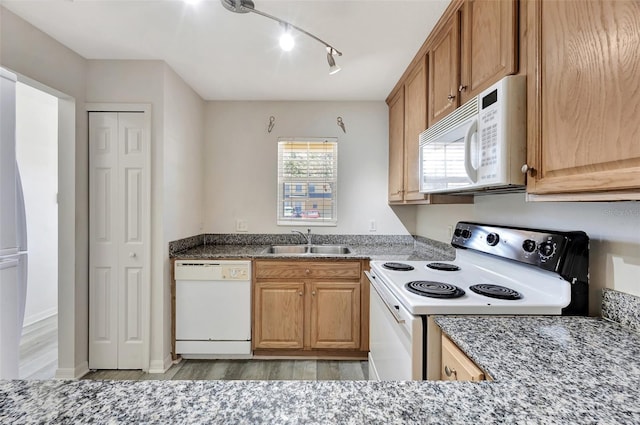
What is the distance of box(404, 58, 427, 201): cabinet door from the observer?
6.54ft

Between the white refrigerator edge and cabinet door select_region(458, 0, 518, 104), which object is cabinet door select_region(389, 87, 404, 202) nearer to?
cabinet door select_region(458, 0, 518, 104)

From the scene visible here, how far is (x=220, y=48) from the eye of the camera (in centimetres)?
200

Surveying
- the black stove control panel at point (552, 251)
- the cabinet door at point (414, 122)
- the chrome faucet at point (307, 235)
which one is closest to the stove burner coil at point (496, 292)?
the black stove control panel at point (552, 251)

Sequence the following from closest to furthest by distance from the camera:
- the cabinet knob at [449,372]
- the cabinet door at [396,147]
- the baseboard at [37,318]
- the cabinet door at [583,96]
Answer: the cabinet door at [583,96] → the cabinet knob at [449,372] → the cabinet door at [396,147] → the baseboard at [37,318]

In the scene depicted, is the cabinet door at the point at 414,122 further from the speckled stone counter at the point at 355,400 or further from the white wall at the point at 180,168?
the white wall at the point at 180,168

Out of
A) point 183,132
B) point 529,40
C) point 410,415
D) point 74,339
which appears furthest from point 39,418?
point 183,132

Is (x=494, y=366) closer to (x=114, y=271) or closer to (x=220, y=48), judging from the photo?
(x=220, y=48)

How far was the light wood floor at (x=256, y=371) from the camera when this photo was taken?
7.21 feet

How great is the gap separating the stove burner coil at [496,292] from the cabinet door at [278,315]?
143 cm

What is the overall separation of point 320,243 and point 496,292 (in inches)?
75.5

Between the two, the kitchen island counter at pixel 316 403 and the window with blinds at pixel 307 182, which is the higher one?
the window with blinds at pixel 307 182

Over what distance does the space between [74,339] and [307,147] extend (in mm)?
2565

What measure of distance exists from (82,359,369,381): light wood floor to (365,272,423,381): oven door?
1.24 feet

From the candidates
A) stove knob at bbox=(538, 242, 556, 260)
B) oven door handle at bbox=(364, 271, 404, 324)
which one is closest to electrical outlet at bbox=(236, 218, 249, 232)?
oven door handle at bbox=(364, 271, 404, 324)
